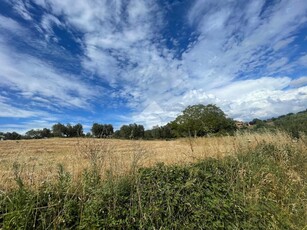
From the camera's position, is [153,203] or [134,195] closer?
[153,203]

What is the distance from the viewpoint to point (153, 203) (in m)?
3.08

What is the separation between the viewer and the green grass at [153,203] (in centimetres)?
284

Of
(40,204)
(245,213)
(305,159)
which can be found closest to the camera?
(40,204)

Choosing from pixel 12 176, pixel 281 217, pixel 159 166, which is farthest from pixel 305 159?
pixel 12 176

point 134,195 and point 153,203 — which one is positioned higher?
point 134,195

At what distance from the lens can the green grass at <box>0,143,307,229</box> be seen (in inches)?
112

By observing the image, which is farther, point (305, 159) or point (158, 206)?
point (305, 159)

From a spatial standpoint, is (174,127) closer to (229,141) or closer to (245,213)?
(229,141)

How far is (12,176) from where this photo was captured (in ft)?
11.1

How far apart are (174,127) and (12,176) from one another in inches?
1810

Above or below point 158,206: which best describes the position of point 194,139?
above

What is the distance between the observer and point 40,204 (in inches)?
117

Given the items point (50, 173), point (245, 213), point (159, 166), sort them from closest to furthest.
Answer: point (245, 213) → point (50, 173) → point (159, 166)

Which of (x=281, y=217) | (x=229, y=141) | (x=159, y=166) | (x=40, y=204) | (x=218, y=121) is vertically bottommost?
(x=281, y=217)
